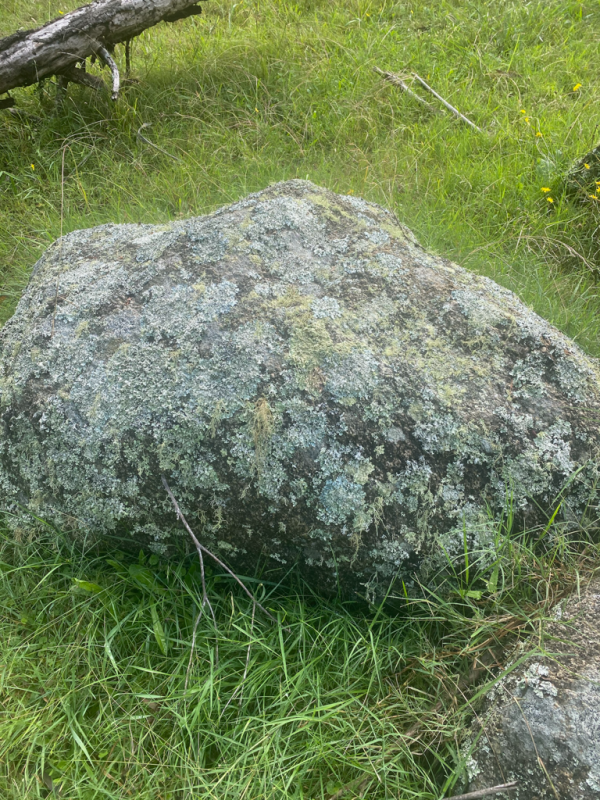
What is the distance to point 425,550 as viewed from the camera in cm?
170

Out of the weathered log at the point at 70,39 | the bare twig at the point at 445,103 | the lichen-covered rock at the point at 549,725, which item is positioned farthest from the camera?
the bare twig at the point at 445,103

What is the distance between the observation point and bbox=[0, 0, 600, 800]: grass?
1.57 metres

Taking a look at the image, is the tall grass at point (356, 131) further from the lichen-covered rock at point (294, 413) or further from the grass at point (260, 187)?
the lichen-covered rock at point (294, 413)

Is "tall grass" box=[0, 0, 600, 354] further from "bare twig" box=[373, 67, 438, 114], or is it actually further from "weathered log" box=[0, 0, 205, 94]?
"weathered log" box=[0, 0, 205, 94]

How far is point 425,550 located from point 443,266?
3.98 ft

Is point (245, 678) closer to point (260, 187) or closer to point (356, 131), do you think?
point (260, 187)

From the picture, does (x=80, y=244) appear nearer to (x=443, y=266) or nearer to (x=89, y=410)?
(x=89, y=410)

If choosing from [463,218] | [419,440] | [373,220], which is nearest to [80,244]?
[373,220]

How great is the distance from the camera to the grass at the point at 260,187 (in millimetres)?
1573

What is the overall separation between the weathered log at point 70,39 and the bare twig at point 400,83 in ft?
6.05

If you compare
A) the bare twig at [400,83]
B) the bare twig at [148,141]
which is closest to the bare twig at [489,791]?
the bare twig at [148,141]

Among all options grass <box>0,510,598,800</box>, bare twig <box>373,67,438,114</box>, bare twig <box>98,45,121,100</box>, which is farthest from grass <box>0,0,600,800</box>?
bare twig <box>98,45,121,100</box>

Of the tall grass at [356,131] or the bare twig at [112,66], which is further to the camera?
the bare twig at [112,66]

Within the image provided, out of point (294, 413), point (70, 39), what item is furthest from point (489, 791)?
point (70, 39)
